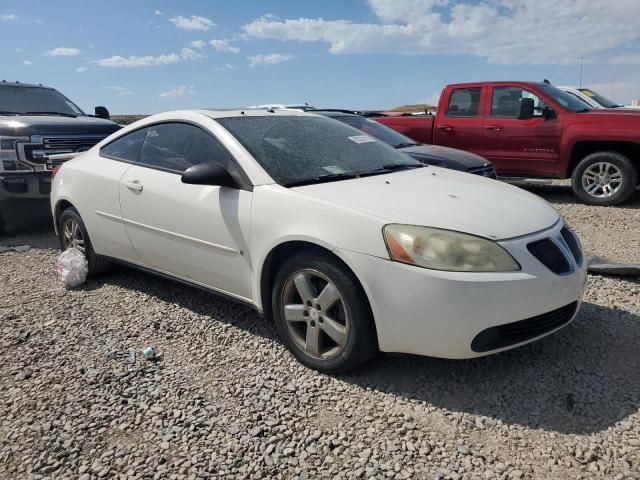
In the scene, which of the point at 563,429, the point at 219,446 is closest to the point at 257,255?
the point at 219,446

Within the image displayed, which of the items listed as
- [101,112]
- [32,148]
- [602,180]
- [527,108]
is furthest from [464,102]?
[32,148]

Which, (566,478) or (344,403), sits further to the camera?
(344,403)

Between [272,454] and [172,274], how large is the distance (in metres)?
1.88

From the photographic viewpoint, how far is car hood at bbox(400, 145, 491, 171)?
6.52 m

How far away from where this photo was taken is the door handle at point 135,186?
3.97 m

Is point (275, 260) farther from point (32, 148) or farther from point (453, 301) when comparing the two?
point (32, 148)

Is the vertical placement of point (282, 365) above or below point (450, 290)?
below

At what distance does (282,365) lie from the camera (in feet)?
10.5

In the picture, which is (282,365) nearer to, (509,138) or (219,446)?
(219,446)

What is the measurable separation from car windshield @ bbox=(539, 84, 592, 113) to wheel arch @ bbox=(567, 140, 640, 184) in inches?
22.2

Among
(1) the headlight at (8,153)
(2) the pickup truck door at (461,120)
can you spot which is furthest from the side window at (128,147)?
(2) the pickup truck door at (461,120)

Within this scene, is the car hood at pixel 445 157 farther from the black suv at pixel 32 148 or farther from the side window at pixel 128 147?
the black suv at pixel 32 148

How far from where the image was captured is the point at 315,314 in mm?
3037

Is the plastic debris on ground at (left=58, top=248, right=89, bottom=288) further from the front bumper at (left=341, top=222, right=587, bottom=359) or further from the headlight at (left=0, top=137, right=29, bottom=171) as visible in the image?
the front bumper at (left=341, top=222, right=587, bottom=359)
